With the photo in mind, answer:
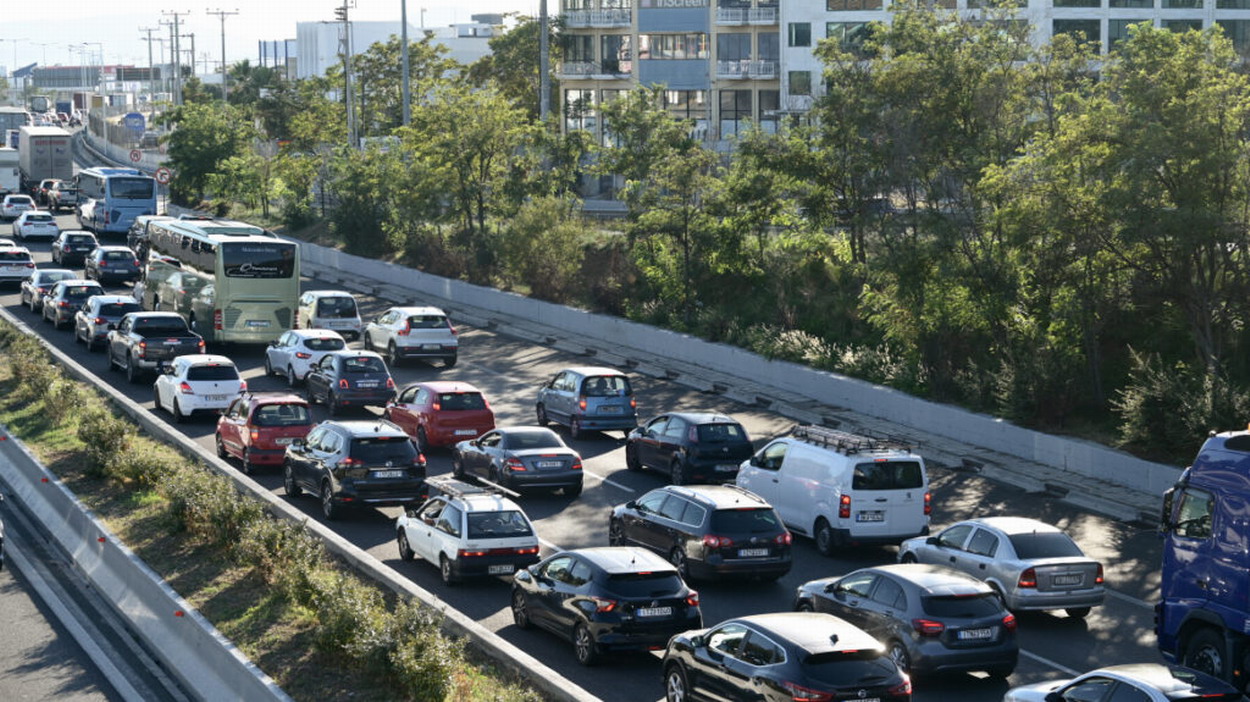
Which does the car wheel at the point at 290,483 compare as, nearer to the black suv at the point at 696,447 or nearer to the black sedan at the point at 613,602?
the black suv at the point at 696,447

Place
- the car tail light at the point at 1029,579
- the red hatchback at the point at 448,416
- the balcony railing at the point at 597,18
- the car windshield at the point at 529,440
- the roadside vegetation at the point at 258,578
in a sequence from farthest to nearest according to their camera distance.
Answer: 1. the balcony railing at the point at 597,18
2. the red hatchback at the point at 448,416
3. the car windshield at the point at 529,440
4. the car tail light at the point at 1029,579
5. the roadside vegetation at the point at 258,578

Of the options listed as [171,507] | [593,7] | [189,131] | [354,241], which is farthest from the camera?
[593,7]

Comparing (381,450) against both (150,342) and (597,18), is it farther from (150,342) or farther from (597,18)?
(597,18)

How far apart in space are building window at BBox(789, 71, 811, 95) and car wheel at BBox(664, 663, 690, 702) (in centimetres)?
6348

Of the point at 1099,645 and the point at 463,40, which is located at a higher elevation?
the point at 463,40

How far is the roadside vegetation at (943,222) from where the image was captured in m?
28.8

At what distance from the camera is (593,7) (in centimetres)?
8981

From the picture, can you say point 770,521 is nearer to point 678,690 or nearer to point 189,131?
point 678,690

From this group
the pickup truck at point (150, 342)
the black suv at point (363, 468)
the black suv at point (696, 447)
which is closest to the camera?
the black suv at point (363, 468)

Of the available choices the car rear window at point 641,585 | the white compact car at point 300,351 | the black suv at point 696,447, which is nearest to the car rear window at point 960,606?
the car rear window at point 641,585

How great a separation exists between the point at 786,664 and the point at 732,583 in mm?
7241

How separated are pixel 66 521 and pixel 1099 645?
16060 millimetres

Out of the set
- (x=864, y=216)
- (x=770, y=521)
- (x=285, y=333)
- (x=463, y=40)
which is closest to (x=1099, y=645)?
(x=770, y=521)

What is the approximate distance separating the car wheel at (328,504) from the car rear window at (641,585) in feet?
28.8
